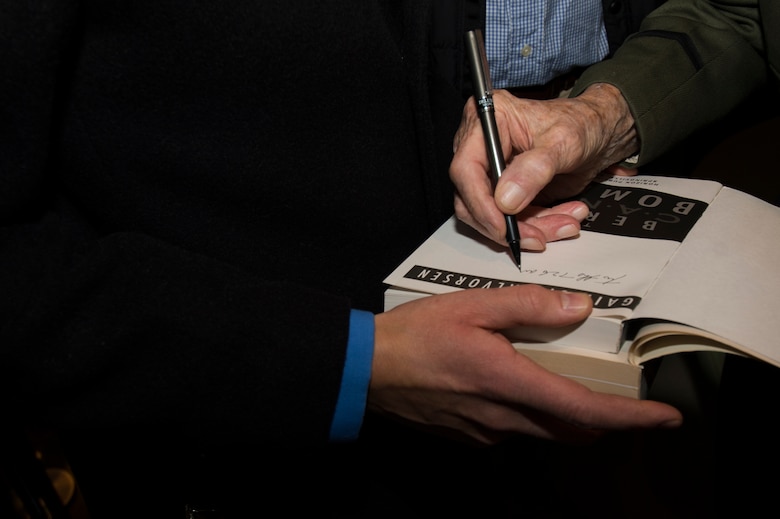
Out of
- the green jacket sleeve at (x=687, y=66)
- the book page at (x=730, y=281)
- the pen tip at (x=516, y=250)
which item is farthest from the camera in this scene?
the green jacket sleeve at (x=687, y=66)

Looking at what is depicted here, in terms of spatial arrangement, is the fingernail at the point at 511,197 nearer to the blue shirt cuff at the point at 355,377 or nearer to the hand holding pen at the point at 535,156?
the hand holding pen at the point at 535,156

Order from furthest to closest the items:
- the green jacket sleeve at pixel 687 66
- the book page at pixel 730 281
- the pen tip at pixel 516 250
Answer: the green jacket sleeve at pixel 687 66 → the pen tip at pixel 516 250 → the book page at pixel 730 281

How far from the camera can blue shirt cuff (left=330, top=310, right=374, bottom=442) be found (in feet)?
1.87

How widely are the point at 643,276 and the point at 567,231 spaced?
0.12 m

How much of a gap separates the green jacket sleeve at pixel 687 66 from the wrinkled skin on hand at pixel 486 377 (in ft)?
1.56

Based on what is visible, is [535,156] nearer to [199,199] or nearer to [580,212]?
[580,212]

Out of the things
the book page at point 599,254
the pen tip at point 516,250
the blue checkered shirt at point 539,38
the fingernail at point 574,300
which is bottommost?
the book page at point 599,254

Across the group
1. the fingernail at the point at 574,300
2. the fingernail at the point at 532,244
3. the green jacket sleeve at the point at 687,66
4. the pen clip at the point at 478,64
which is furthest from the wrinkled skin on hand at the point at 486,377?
the green jacket sleeve at the point at 687,66

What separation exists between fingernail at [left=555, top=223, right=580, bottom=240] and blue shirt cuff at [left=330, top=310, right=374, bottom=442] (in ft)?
0.79

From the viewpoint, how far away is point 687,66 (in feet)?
2.97

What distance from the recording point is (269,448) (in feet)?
1.88

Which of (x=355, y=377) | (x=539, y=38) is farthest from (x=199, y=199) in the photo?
(x=539, y=38)

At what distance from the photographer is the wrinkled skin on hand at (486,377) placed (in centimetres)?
52

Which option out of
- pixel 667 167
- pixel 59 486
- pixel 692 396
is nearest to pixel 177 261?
pixel 59 486
